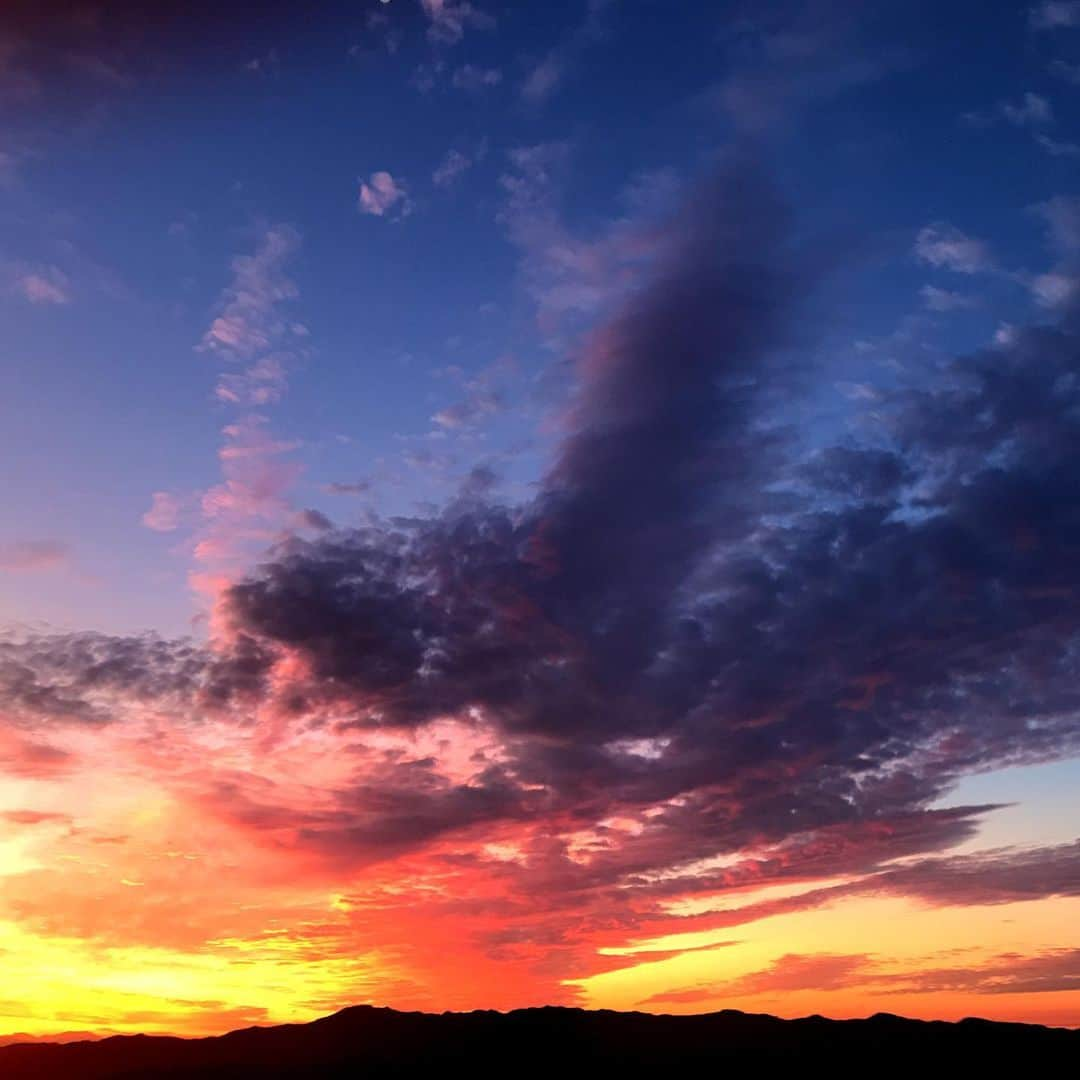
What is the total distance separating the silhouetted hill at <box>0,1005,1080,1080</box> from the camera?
126 m

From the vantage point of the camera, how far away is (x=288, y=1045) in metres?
160

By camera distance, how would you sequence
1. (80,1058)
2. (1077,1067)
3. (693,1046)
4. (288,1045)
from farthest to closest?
(80,1058) < (288,1045) < (693,1046) < (1077,1067)

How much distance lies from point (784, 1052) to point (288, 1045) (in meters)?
79.8

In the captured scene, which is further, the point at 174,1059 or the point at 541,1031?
the point at 174,1059

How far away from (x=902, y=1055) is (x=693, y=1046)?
2863 cm

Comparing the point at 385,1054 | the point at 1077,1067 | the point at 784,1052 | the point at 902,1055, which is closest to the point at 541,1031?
the point at 385,1054

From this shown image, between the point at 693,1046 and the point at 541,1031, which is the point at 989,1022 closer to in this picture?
the point at 693,1046

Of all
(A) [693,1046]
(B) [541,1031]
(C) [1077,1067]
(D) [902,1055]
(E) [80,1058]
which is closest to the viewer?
(C) [1077,1067]

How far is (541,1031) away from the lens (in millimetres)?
149875

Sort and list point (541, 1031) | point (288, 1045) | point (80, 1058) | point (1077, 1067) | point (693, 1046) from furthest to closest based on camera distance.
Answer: point (80, 1058) → point (288, 1045) → point (541, 1031) → point (693, 1046) → point (1077, 1067)

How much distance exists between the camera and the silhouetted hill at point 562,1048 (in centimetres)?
12612

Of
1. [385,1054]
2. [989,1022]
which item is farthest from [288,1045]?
[989,1022]

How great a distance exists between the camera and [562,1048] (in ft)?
472

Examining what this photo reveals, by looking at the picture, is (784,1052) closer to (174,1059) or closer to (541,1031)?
(541,1031)
